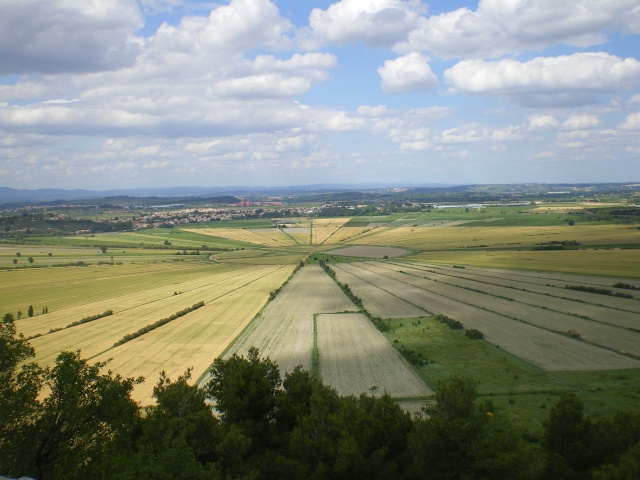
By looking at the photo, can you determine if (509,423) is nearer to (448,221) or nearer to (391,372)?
(391,372)

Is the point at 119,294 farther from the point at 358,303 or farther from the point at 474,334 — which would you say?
the point at 474,334

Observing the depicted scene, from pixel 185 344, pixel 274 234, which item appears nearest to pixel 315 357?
pixel 185 344

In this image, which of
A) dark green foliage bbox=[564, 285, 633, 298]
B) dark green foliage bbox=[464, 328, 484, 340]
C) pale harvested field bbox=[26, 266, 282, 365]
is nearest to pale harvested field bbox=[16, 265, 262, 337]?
pale harvested field bbox=[26, 266, 282, 365]

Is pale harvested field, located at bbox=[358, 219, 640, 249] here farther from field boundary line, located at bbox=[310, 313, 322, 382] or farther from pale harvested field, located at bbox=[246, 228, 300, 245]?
field boundary line, located at bbox=[310, 313, 322, 382]

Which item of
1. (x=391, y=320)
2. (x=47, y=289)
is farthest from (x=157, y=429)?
(x=47, y=289)

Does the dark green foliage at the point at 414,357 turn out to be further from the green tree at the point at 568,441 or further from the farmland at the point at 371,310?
the green tree at the point at 568,441

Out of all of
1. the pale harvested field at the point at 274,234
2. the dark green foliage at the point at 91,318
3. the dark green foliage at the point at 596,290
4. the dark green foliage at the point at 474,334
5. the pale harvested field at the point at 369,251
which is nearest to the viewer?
the dark green foliage at the point at 474,334

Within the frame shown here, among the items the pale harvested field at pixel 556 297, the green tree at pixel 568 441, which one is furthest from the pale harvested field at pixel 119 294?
the green tree at pixel 568 441
